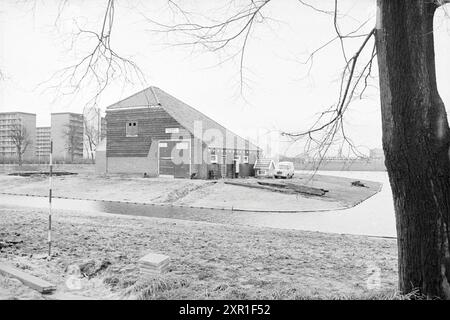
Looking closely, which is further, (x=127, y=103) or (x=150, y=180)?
(x=127, y=103)

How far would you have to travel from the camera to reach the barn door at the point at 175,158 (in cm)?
2230

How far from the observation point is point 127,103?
22891 millimetres

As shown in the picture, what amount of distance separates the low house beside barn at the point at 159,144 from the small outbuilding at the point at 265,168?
359cm

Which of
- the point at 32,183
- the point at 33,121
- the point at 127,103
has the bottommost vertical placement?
the point at 32,183

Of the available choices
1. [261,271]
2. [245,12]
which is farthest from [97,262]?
[245,12]

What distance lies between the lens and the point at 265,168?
28.0 m

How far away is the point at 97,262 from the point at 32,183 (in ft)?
62.3

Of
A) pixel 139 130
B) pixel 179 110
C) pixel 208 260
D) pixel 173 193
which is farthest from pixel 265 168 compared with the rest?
pixel 208 260

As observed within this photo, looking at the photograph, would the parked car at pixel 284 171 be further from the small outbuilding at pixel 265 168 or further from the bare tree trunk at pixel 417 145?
the bare tree trunk at pixel 417 145

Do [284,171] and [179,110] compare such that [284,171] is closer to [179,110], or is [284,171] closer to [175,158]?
[175,158]

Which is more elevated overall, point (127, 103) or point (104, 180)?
point (127, 103)
